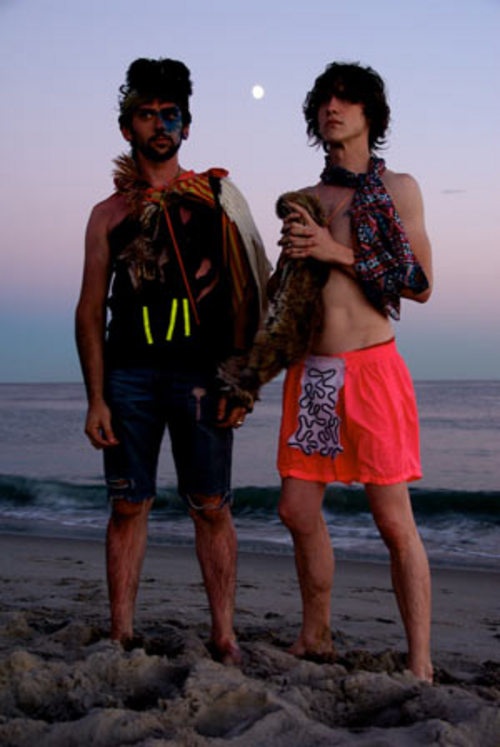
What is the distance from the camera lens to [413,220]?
10.7ft

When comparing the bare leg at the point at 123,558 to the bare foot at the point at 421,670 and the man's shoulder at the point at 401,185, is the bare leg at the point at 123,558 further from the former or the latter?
the man's shoulder at the point at 401,185

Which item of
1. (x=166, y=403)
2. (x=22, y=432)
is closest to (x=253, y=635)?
(x=166, y=403)

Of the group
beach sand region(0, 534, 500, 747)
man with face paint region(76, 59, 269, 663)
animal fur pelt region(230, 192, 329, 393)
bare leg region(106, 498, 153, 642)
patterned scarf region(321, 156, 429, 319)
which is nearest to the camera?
beach sand region(0, 534, 500, 747)

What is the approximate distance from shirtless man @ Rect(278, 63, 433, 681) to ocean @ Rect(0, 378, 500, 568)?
14.6 feet

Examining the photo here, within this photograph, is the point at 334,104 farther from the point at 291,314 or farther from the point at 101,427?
the point at 101,427

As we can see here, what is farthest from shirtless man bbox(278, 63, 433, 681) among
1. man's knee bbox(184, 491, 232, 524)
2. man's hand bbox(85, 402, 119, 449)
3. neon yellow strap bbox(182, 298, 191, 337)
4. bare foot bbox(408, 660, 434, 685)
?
man's hand bbox(85, 402, 119, 449)

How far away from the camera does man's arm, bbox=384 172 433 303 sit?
323 cm

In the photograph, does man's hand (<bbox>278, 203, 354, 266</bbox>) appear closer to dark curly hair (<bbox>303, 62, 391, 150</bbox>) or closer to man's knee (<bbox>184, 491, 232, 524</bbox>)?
dark curly hair (<bbox>303, 62, 391, 150</bbox>)

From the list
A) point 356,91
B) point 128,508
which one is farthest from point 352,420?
point 356,91

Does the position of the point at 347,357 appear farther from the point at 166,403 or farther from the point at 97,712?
the point at 97,712

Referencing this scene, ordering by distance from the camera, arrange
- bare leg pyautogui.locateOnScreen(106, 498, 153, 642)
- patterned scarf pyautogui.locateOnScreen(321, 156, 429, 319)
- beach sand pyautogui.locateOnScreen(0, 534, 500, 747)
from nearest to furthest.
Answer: beach sand pyautogui.locateOnScreen(0, 534, 500, 747) < patterned scarf pyautogui.locateOnScreen(321, 156, 429, 319) < bare leg pyautogui.locateOnScreen(106, 498, 153, 642)

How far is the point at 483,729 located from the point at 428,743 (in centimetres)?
19

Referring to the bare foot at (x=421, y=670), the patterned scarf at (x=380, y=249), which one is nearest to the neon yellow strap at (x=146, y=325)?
the patterned scarf at (x=380, y=249)

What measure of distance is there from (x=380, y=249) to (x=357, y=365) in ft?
1.38
